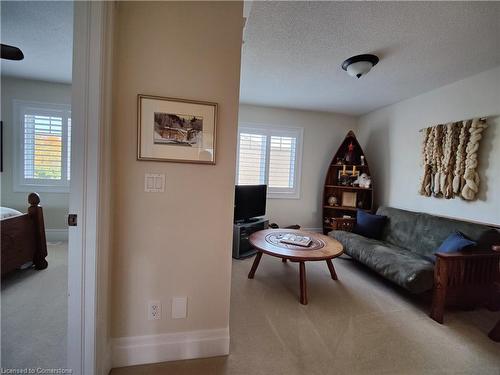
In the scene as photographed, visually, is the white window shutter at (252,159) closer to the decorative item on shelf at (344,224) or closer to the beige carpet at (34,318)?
the decorative item on shelf at (344,224)

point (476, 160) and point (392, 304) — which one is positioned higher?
point (476, 160)

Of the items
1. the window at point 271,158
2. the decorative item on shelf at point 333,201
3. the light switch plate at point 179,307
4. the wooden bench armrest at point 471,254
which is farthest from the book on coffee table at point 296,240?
the decorative item on shelf at point 333,201

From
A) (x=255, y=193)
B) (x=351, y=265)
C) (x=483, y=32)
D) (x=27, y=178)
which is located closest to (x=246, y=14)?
(x=483, y=32)

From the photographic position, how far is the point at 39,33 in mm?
2055

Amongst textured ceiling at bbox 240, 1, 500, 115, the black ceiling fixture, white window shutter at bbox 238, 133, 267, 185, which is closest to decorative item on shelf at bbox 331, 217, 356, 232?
white window shutter at bbox 238, 133, 267, 185

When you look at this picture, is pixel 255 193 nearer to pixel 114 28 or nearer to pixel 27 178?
pixel 114 28

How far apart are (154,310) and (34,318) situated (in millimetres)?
1187

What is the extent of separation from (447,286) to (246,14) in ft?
9.27

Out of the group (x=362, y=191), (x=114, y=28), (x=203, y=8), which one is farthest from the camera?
(x=362, y=191)

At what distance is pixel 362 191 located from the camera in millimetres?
4016

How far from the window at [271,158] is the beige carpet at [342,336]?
202 cm

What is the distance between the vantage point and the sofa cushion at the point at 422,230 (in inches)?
87.6

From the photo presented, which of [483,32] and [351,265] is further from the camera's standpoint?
[351,265]

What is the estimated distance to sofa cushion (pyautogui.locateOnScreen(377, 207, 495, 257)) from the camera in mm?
2225
